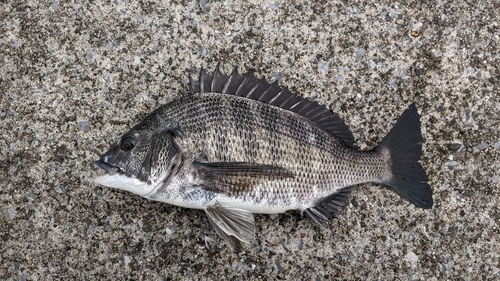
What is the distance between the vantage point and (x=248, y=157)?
7.19 feet

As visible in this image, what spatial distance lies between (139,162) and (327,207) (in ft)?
3.67

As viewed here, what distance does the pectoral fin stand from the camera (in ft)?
7.33

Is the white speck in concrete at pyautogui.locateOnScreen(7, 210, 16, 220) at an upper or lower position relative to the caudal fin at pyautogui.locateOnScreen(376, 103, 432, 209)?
lower

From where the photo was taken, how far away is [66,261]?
247 centimetres

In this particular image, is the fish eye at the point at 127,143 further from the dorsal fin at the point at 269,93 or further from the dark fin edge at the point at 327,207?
the dark fin edge at the point at 327,207

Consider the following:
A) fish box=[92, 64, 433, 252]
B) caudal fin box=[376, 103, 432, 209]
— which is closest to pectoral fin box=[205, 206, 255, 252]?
fish box=[92, 64, 433, 252]

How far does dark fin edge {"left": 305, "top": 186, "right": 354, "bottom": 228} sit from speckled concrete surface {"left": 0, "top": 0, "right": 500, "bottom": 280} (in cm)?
15

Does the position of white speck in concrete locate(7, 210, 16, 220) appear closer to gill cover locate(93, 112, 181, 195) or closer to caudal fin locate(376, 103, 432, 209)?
gill cover locate(93, 112, 181, 195)

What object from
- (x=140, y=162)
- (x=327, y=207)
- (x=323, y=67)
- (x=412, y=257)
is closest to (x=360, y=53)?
(x=323, y=67)

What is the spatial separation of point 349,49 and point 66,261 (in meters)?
2.26

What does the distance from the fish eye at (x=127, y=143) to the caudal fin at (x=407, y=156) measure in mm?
1436

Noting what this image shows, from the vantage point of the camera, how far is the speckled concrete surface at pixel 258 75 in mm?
2506

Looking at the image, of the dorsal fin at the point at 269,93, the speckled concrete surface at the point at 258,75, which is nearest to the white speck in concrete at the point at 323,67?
the speckled concrete surface at the point at 258,75

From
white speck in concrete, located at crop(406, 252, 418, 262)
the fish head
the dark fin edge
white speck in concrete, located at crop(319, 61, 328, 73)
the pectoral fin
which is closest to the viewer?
the fish head
